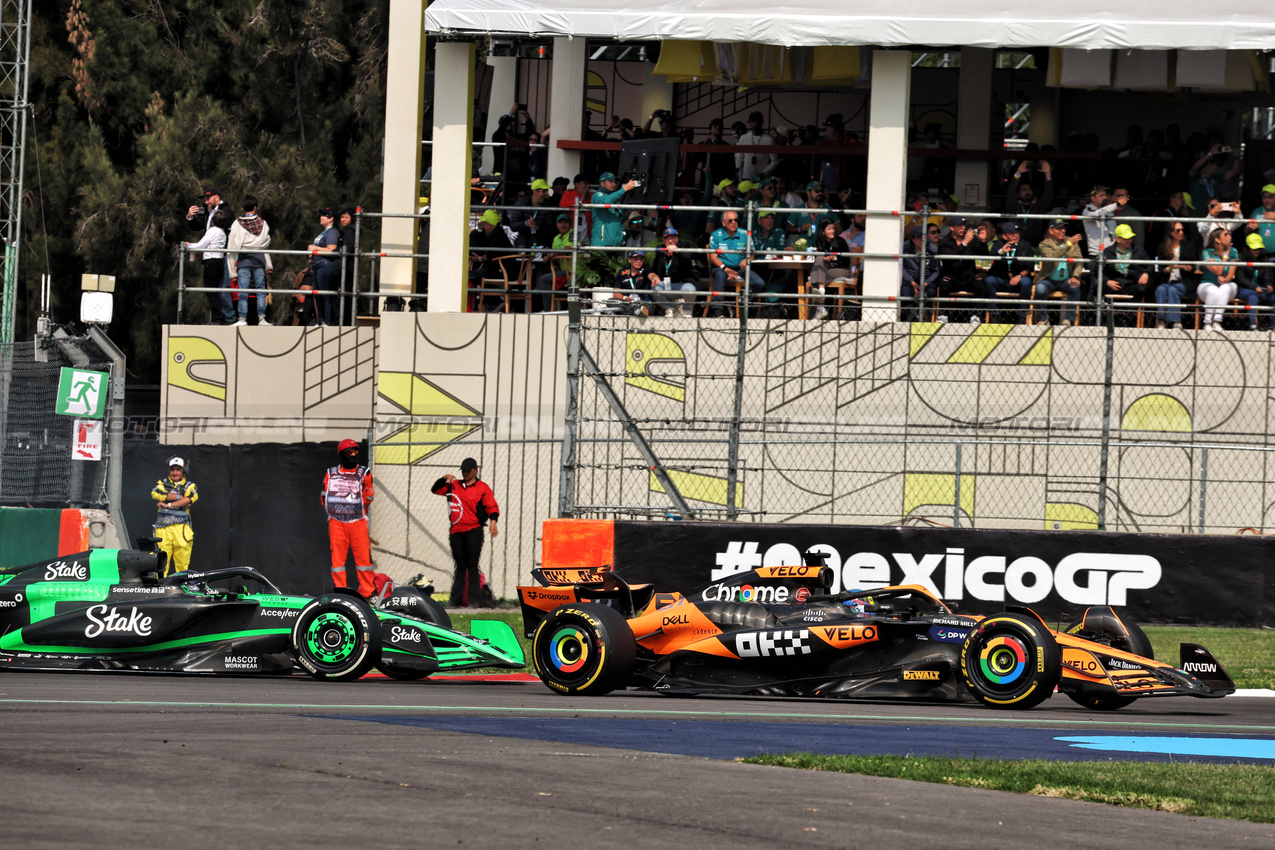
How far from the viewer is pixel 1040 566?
47.5 feet

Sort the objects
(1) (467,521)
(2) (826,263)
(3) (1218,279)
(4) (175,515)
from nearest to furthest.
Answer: (1) (467,521) < (4) (175,515) < (3) (1218,279) < (2) (826,263)

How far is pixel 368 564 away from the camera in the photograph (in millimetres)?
16219

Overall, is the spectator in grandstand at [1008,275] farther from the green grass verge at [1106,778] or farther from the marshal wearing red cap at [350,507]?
the green grass verge at [1106,778]

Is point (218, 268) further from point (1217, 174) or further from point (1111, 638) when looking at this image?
point (1111, 638)

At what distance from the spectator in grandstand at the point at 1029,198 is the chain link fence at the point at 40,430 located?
395 inches

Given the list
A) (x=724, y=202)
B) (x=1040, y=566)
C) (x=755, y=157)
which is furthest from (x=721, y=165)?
(x=1040, y=566)

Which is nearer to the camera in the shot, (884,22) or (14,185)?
→ (884,22)

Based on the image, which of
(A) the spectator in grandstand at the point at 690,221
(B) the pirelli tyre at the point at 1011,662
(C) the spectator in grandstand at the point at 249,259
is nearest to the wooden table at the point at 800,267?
(A) the spectator in grandstand at the point at 690,221

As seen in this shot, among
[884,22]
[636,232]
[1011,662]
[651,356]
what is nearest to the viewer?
[1011,662]

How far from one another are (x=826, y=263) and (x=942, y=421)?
2.42m

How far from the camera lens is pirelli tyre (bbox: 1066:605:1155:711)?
10.0m

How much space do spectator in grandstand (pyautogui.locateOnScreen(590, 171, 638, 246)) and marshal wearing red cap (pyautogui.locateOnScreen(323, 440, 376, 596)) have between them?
383cm

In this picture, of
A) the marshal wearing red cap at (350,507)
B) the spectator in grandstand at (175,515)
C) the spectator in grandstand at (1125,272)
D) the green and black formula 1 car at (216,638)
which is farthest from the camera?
the spectator in grandstand at (1125,272)

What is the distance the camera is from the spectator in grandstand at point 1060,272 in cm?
1716
